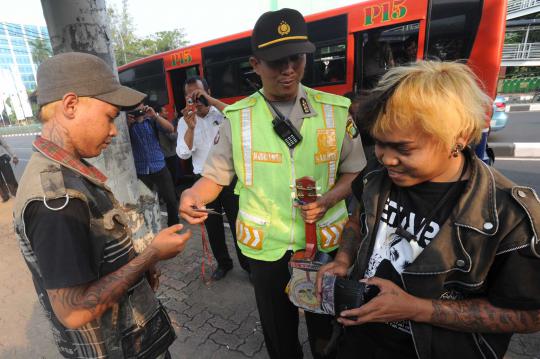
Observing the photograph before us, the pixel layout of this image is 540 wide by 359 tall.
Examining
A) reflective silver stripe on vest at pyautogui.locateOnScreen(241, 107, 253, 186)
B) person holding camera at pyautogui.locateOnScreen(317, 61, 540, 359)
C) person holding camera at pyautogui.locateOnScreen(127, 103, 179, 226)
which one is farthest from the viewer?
person holding camera at pyautogui.locateOnScreen(127, 103, 179, 226)

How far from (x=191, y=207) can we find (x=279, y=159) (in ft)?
1.65

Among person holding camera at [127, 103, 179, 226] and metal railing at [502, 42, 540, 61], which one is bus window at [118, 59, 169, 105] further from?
metal railing at [502, 42, 540, 61]

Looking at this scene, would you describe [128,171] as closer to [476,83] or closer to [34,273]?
[34,273]

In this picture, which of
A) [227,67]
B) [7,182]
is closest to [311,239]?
[227,67]

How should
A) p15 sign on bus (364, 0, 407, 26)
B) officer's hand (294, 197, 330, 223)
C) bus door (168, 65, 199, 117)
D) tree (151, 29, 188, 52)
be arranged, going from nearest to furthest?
officer's hand (294, 197, 330, 223) → p15 sign on bus (364, 0, 407, 26) → bus door (168, 65, 199, 117) → tree (151, 29, 188, 52)

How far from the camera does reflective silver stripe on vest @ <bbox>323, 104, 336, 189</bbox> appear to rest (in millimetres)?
1597

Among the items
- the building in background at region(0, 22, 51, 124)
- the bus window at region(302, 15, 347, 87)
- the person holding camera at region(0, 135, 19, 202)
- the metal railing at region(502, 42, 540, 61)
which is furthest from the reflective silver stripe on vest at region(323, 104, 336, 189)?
the metal railing at region(502, 42, 540, 61)

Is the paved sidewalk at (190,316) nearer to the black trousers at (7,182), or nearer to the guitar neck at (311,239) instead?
the guitar neck at (311,239)

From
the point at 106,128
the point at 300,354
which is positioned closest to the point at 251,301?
the point at 300,354

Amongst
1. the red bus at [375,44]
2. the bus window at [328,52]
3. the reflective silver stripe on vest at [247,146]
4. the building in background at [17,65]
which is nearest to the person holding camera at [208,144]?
the building in background at [17,65]

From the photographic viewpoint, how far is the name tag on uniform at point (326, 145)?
1.57 m

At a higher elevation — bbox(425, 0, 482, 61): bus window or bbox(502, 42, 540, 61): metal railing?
bbox(502, 42, 540, 61): metal railing

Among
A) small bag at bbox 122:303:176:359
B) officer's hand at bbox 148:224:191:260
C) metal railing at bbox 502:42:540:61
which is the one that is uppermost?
metal railing at bbox 502:42:540:61

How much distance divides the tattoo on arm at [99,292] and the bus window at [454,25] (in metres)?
5.28
